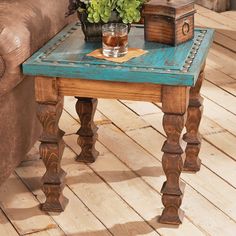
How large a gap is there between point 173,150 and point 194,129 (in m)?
0.42

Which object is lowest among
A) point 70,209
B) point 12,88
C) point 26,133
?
point 70,209

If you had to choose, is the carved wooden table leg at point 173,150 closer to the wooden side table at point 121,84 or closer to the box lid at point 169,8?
the wooden side table at point 121,84

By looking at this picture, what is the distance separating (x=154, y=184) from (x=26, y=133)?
1.77 feet

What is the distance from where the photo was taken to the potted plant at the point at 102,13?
2.21 m

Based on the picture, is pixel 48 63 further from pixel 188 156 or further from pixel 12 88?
pixel 188 156

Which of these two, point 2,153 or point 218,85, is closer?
point 2,153

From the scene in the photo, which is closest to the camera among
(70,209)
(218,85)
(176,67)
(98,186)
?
(176,67)

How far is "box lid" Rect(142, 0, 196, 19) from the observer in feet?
7.29

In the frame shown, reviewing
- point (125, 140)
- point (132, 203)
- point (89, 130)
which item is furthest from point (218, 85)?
point (132, 203)

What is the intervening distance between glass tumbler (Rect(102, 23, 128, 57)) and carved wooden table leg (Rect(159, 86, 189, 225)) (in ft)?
0.72

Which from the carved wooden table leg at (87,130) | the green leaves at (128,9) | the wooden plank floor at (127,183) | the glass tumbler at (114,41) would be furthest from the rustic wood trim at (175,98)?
the carved wooden table leg at (87,130)

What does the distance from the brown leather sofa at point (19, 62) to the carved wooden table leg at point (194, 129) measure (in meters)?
0.60

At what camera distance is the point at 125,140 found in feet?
9.50

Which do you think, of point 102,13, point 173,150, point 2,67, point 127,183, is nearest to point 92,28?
point 102,13
